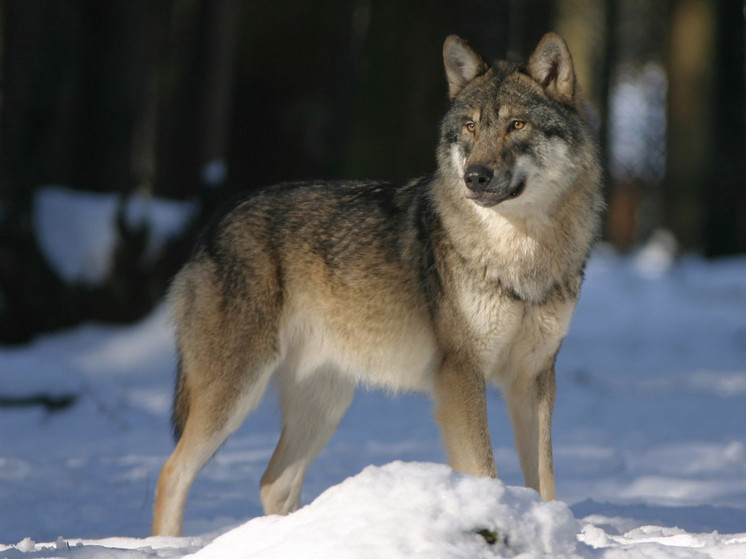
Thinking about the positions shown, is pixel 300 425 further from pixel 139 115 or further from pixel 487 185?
pixel 139 115

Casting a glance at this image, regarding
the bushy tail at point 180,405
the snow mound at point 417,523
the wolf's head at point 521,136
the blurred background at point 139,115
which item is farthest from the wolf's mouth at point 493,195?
the blurred background at point 139,115

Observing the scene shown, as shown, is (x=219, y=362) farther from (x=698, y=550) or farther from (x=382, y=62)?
(x=382, y=62)

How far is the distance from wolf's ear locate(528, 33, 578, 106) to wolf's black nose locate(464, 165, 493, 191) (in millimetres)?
601

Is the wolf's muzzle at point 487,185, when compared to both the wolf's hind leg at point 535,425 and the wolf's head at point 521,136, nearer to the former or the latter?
the wolf's head at point 521,136

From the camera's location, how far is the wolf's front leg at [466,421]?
4.11 meters

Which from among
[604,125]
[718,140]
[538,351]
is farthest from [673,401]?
[604,125]

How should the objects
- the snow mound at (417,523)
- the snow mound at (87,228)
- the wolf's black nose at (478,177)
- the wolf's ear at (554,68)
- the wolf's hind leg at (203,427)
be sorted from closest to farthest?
1. the snow mound at (417,523)
2. the wolf's black nose at (478,177)
3. the wolf's ear at (554,68)
4. the wolf's hind leg at (203,427)
5. the snow mound at (87,228)

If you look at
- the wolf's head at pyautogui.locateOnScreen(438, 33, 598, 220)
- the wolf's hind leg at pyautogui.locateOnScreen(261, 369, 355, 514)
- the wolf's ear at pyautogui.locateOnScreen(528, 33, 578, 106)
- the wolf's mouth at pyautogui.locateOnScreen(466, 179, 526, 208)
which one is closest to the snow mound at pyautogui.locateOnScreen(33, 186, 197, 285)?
the wolf's hind leg at pyautogui.locateOnScreen(261, 369, 355, 514)

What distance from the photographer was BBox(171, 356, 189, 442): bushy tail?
4.64m

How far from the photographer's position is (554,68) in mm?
4305

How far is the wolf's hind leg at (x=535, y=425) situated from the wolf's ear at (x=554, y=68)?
1.25m

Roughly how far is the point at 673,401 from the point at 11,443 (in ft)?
16.5

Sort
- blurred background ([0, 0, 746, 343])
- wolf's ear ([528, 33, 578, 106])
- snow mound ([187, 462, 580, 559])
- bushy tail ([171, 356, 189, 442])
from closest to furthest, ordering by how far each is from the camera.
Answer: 1. snow mound ([187, 462, 580, 559])
2. wolf's ear ([528, 33, 578, 106])
3. bushy tail ([171, 356, 189, 442])
4. blurred background ([0, 0, 746, 343])

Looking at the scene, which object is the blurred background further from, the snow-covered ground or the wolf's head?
the wolf's head
